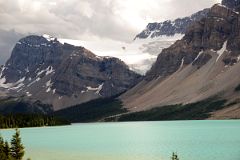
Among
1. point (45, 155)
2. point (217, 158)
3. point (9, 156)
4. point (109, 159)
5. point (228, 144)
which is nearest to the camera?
point (9, 156)

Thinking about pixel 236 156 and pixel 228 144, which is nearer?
pixel 236 156

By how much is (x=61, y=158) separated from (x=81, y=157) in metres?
4.25

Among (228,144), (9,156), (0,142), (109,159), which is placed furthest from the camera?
(228,144)

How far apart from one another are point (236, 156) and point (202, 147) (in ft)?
72.6

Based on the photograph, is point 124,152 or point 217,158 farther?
point 124,152

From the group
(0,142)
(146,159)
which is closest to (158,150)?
(146,159)

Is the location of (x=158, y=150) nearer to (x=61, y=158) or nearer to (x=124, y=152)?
(x=124, y=152)

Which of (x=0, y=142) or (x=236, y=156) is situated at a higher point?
(x=0, y=142)

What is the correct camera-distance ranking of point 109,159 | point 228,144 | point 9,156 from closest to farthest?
point 9,156, point 109,159, point 228,144

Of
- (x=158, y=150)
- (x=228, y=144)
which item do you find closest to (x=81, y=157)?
(x=158, y=150)

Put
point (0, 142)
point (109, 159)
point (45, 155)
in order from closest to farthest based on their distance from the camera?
1. point (0, 142)
2. point (109, 159)
3. point (45, 155)

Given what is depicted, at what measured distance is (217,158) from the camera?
90.8 metres

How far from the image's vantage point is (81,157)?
10312cm

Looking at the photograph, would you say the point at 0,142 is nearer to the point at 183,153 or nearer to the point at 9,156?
the point at 9,156
